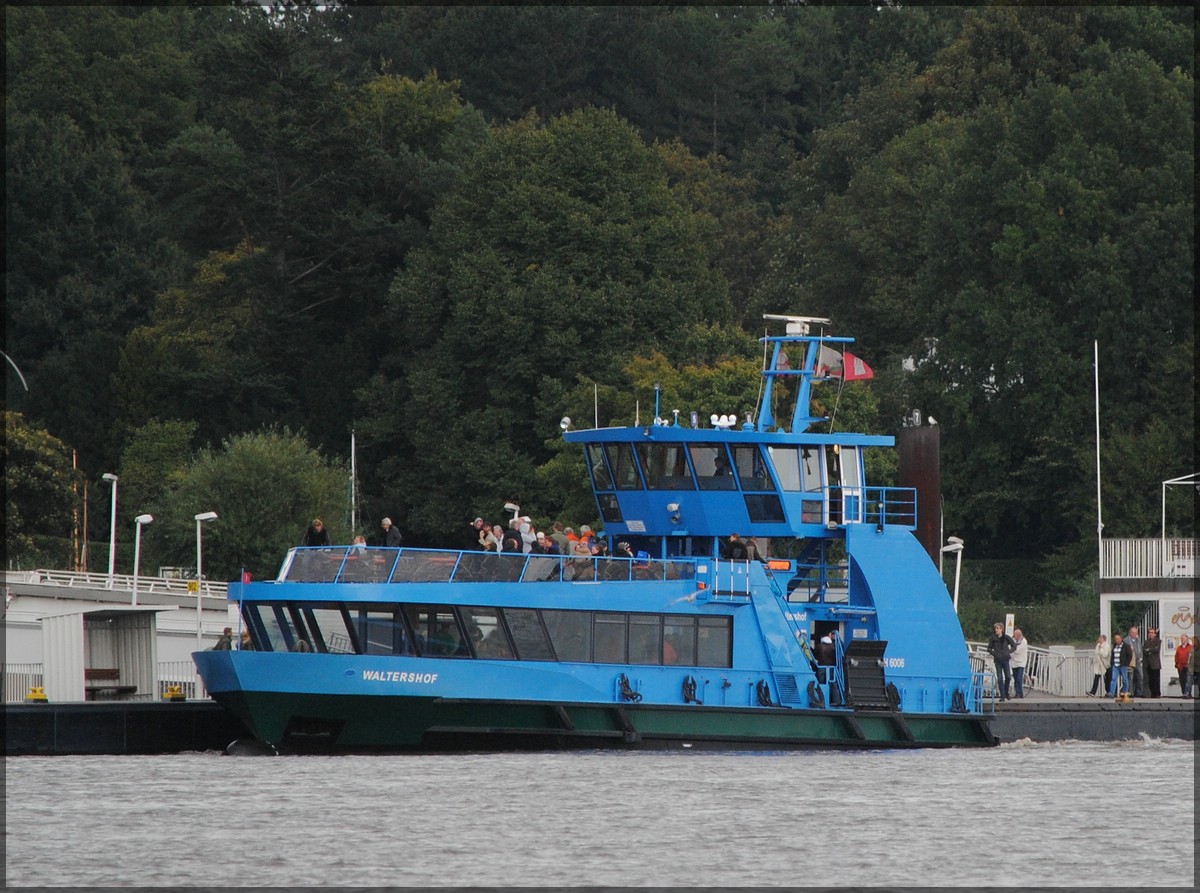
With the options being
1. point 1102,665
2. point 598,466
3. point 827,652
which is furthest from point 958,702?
point 598,466

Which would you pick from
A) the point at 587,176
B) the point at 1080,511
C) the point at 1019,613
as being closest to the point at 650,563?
the point at 1019,613

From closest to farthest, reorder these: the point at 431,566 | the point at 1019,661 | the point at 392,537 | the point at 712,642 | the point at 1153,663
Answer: the point at 431,566, the point at 392,537, the point at 712,642, the point at 1153,663, the point at 1019,661

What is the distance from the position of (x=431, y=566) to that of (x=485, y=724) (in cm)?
235

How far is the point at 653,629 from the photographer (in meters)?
34.5

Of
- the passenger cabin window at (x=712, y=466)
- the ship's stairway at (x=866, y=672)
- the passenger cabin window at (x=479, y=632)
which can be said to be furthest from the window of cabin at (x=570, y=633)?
the ship's stairway at (x=866, y=672)

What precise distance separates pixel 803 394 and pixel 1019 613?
21.8m

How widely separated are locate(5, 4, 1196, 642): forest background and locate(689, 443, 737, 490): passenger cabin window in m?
21.4

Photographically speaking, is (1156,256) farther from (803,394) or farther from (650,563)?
(650,563)

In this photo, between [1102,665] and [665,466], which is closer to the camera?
[665,466]

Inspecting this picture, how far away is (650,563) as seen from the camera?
34.6m

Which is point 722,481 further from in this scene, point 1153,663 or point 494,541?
point 1153,663

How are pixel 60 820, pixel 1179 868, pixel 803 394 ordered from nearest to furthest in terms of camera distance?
pixel 1179 868
pixel 60 820
pixel 803 394

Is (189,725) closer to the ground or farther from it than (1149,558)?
closer to the ground

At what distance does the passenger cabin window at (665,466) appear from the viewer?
36469 millimetres
